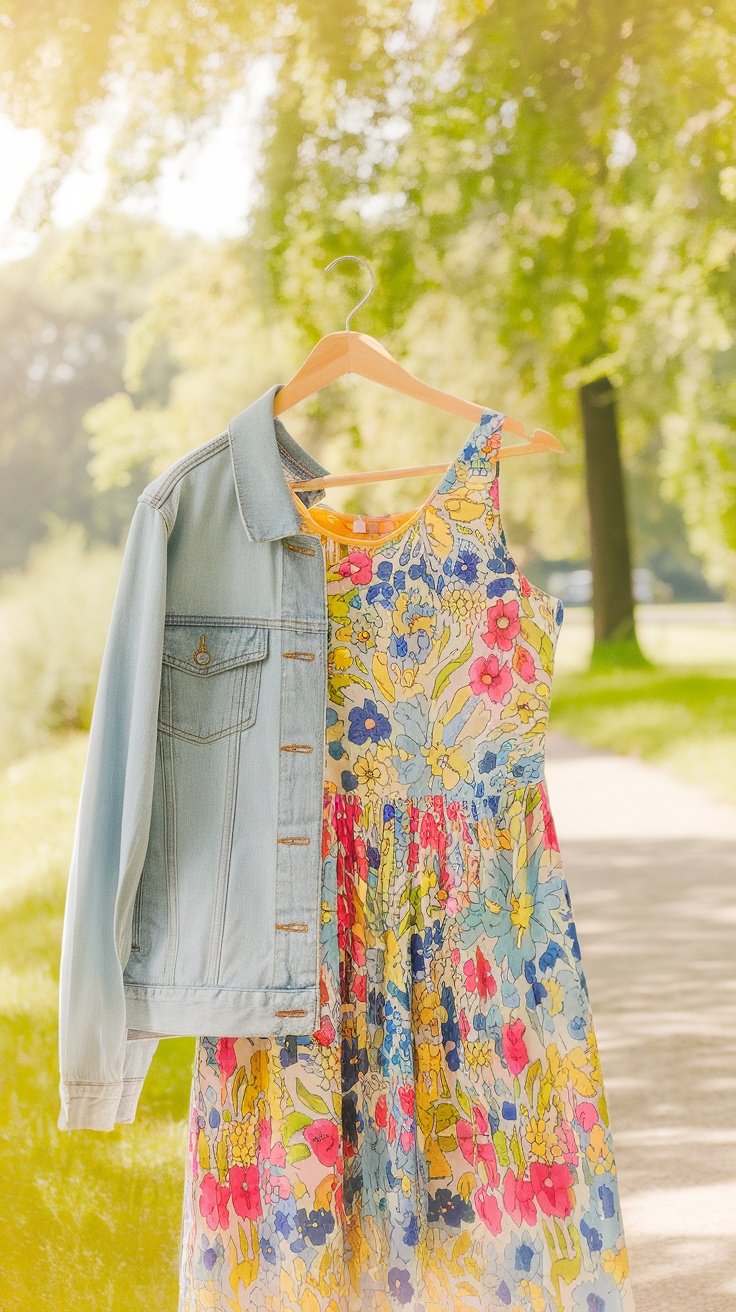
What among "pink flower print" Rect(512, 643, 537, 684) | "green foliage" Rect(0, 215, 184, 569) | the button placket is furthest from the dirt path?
"green foliage" Rect(0, 215, 184, 569)

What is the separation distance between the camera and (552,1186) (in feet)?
6.12

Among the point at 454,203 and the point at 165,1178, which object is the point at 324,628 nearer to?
the point at 165,1178

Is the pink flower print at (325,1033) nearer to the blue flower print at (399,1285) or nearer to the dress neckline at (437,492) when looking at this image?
the blue flower print at (399,1285)

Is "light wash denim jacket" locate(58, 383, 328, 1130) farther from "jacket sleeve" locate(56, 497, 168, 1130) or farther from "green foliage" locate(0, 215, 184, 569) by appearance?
"green foliage" locate(0, 215, 184, 569)

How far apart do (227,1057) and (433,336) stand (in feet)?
Answer: 40.0

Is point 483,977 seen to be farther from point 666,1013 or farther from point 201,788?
point 666,1013

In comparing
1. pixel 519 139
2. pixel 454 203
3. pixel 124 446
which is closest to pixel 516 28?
pixel 519 139

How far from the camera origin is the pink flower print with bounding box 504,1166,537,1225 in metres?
1.85

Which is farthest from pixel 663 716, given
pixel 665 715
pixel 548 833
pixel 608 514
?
pixel 548 833

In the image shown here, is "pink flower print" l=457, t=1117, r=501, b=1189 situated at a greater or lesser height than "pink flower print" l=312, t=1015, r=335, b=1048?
lesser

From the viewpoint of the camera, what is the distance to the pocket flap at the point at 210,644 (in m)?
1.83

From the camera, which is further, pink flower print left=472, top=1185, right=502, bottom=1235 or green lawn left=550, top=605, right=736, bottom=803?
green lawn left=550, top=605, right=736, bottom=803

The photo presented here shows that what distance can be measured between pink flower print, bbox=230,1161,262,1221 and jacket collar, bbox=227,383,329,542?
89 centimetres

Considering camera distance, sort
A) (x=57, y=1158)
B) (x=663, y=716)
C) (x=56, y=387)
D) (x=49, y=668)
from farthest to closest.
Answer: (x=56, y=387)
(x=49, y=668)
(x=663, y=716)
(x=57, y=1158)
